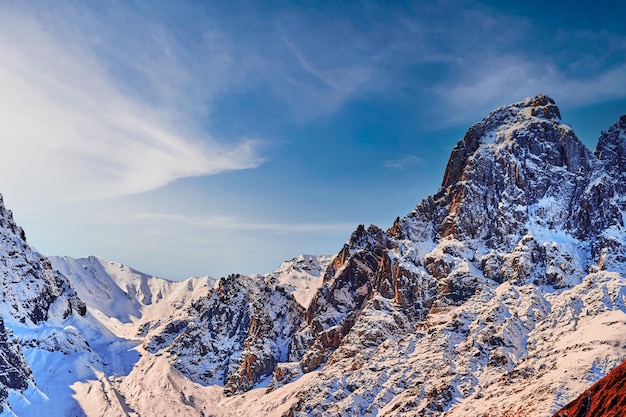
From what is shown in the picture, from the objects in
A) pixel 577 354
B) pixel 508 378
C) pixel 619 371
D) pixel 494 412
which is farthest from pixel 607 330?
pixel 619 371

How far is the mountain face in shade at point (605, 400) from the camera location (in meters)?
105

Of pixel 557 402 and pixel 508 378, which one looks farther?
pixel 508 378

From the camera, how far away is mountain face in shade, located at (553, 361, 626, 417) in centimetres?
10535

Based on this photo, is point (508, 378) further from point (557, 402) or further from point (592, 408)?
point (592, 408)

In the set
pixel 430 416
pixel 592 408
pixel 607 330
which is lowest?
pixel 430 416

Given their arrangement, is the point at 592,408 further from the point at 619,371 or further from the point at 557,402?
the point at 557,402

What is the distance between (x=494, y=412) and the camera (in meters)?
180

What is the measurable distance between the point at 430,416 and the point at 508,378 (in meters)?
32.9

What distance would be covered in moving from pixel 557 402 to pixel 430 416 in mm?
47423

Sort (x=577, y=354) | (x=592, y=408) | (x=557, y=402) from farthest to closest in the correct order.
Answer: (x=577, y=354) → (x=557, y=402) → (x=592, y=408)

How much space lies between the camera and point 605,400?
111875 mm

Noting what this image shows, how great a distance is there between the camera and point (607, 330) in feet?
655

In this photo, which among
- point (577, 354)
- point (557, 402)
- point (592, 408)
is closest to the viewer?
point (592, 408)

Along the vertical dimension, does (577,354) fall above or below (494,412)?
above
